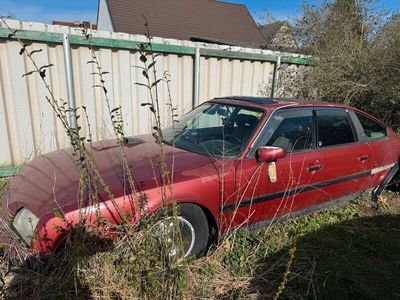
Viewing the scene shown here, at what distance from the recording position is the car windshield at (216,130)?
3406 mm

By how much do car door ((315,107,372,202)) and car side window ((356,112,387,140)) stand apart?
231 mm

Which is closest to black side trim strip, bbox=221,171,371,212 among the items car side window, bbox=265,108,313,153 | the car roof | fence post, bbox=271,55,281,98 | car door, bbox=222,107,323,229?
car door, bbox=222,107,323,229

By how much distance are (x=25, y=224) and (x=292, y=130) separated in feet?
8.89

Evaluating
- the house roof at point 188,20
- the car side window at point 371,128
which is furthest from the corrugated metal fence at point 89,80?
the house roof at point 188,20

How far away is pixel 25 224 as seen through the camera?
2656 millimetres

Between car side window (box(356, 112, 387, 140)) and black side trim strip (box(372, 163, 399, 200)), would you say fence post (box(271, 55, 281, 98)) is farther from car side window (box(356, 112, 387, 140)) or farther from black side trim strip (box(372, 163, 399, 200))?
black side trim strip (box(372, 163, 399, 200))

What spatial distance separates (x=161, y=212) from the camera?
8.89ft

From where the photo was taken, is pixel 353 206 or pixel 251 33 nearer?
pixel 353 206

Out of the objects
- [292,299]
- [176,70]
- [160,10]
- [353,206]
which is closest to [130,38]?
[176,70]

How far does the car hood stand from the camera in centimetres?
264

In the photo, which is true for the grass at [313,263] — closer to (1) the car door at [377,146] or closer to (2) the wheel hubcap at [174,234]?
(2) the wheel hubcap at [174,234]

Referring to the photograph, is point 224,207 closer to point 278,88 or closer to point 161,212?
point 161,212

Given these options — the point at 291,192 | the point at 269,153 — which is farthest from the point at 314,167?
the point at 269,153

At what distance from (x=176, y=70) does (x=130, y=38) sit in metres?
1.00
